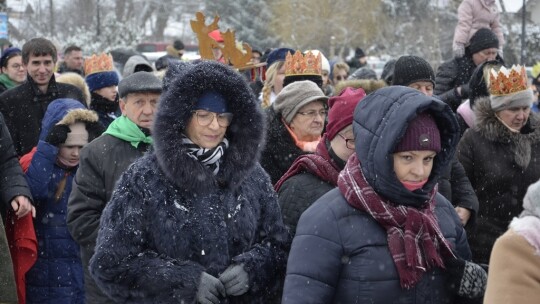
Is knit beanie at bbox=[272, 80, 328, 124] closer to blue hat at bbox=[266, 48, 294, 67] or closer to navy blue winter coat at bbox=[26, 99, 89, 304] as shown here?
navy blue winter coat at bbox=[26, 99, 89, 304]

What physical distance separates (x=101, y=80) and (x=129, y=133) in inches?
118

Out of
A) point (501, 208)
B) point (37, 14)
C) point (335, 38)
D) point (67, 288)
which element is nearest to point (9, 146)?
point (67, 288)

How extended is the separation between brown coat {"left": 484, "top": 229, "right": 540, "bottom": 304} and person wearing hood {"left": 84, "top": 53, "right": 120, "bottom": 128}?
17.5ft

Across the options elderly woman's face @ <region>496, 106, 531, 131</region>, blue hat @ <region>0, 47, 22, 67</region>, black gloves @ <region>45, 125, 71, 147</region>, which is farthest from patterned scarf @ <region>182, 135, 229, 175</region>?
blue hat @ <region>0, 47, 22, 67</region>

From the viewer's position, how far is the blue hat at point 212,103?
4305mm

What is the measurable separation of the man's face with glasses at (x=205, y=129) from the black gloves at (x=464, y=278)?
1.28 m

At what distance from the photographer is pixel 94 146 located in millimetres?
5395

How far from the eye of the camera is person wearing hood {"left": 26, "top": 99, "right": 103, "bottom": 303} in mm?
6418

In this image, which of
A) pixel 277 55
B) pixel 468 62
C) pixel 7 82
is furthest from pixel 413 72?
pixel 7 82

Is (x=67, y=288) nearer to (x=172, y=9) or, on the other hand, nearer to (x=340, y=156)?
(x=340, y=156)

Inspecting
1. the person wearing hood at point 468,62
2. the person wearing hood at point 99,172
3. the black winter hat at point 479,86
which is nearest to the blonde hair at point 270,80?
the person wearing hood at point 468,62

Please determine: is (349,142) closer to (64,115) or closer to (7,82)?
(64,115)

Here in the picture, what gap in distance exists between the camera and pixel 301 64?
7.97 meters

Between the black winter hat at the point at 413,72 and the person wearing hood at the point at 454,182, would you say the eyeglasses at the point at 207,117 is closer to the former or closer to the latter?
the person wearing hood at the point at 454,182
